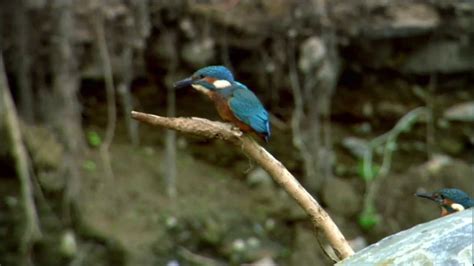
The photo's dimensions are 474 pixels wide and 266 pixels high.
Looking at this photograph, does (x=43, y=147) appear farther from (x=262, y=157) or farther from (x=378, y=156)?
(x=262, y=157)

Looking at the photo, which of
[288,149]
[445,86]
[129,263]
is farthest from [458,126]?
[129,263]

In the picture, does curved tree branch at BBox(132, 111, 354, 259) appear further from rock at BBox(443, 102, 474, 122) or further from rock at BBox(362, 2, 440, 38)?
rock at BBox(443, 102, 474, 122)

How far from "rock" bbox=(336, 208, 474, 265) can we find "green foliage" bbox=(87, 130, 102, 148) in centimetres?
350

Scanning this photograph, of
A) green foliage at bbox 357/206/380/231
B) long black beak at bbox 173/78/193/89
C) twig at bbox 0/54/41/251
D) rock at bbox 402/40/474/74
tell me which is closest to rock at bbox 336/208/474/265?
long black beak at bbox 173/78/193/89

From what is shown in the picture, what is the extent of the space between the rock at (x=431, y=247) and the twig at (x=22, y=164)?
121 inches

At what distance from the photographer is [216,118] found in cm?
576

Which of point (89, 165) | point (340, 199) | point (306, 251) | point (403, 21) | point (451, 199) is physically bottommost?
point (306, 251)

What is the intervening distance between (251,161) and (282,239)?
9.83 ft

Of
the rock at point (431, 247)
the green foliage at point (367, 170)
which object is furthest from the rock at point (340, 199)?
the rock at point (431, 247)

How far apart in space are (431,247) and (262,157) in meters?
0.59

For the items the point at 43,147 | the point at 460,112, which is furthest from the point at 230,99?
the point at 460,112

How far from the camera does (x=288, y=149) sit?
5.79m

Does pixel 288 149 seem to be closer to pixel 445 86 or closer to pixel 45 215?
pixel 445 86

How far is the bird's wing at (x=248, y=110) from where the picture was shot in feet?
8.68
